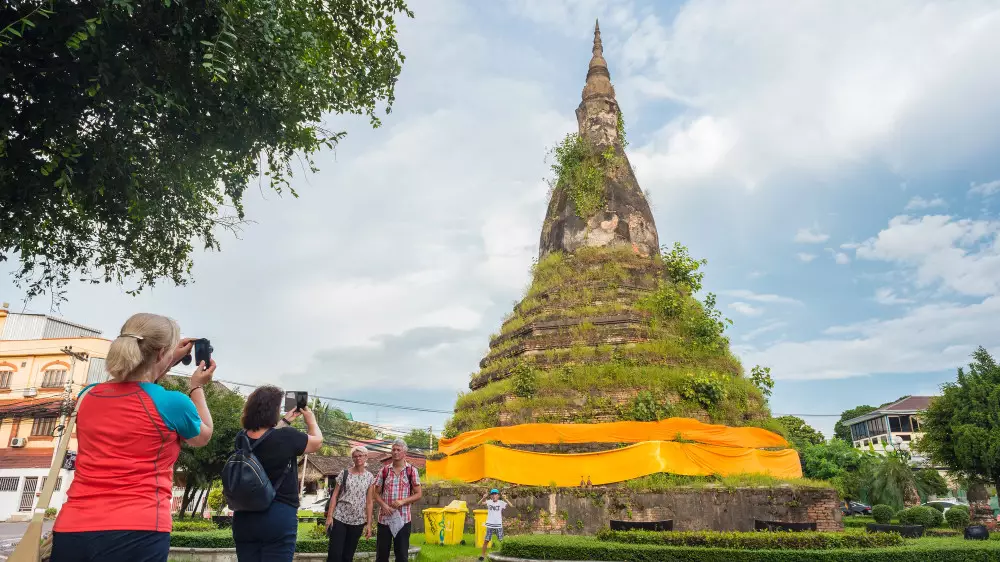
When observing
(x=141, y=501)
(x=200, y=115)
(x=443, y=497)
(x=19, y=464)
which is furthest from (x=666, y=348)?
(x=19, y=464)

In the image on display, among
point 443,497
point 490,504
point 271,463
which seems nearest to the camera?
point 271,463

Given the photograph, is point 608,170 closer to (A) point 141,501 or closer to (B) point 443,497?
(B) point 443,497

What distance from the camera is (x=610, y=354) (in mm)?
17672

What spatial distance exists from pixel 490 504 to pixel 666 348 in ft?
26.1

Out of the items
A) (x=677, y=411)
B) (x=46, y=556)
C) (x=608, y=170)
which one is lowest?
(x=46, y=556)

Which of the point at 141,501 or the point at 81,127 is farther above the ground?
the point at 81,127

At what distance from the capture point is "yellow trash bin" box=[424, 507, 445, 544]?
44.7 ft

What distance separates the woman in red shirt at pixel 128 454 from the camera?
282 cm

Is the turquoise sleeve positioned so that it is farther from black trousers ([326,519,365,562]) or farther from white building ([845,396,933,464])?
white building ([845,396,933,464])

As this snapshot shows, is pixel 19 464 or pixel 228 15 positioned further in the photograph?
pixel 19 464

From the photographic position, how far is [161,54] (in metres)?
6.80

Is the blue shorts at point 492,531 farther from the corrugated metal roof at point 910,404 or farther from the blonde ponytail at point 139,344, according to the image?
the corrugated metal roof at point 910,404

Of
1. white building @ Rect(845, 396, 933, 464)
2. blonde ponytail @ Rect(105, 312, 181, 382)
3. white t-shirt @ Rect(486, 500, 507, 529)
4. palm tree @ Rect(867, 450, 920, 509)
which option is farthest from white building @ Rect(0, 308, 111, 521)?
white building @ Rect(845, 396, 933, 464)

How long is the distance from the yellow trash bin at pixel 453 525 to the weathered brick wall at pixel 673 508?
1.09 m
